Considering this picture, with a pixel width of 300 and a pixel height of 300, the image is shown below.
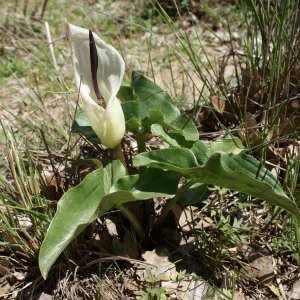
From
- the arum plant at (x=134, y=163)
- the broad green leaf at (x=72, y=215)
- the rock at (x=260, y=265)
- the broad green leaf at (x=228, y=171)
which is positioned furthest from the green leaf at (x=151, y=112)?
the rock at (x=260, y=265)

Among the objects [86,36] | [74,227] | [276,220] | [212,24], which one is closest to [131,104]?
[86,36]

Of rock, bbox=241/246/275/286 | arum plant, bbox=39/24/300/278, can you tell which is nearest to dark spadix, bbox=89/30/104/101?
arum plant, bbox=39/24/300/278

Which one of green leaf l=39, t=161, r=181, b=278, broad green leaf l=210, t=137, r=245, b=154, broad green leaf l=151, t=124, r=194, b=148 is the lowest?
green leaf l=39, t=161, r=181, b=278

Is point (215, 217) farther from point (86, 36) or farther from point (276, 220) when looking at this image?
point (86, 36)

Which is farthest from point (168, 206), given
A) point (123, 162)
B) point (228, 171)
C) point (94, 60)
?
point (94, 60)

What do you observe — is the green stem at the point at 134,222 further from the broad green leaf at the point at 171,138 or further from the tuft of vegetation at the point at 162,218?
the broad green leaf at the point at 171,138

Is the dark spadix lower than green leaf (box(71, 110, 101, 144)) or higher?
higher

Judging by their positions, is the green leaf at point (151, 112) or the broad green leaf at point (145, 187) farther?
the green leaf at point (151, 112)

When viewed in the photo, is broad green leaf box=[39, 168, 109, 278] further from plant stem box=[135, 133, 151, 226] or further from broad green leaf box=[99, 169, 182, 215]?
plant stem box=[135, 133, 151, 226]
